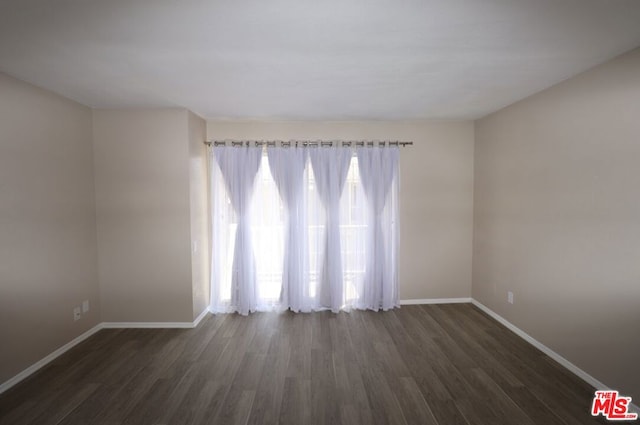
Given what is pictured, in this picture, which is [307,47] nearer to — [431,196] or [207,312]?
[431,196]

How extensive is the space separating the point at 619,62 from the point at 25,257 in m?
4.97

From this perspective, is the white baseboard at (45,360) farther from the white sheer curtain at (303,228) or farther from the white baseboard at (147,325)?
the white sheer curtain at (303,228)

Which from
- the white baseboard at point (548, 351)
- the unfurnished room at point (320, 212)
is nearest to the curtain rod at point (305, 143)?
the unfurnished room at point (320, 212)

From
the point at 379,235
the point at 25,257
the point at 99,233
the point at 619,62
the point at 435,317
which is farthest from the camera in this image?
the point at 379,235

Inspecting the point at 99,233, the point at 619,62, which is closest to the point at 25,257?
the point at 99,233

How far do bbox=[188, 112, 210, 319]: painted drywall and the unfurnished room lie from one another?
0.13ft

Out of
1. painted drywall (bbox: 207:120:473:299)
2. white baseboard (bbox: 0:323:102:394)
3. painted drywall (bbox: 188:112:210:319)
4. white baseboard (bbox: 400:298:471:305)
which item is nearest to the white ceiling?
painted drywall (bbox: 188:112:210:319)

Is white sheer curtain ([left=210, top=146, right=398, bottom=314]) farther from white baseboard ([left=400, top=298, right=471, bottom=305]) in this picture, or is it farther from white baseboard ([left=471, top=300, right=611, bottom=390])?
white baseboard ([left=471, top=300, right=611, bottom=390])

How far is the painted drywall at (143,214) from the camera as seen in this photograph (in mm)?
3303

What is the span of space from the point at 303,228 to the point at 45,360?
113 inches

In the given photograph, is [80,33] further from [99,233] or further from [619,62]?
[619,62]

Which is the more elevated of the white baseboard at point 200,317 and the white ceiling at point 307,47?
the white ceiling at point 307,47

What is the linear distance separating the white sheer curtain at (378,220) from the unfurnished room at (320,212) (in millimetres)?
30

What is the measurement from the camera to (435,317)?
362 centimetres
